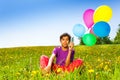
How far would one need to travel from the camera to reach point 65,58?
706cm

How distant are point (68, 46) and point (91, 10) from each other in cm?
234

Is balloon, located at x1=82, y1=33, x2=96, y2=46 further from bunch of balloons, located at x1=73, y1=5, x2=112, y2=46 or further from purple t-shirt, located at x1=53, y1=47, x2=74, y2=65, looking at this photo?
purple t-shirt, located at x1=53, y1=47, x2=74, y2=65

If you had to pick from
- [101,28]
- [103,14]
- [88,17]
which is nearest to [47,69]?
[101,28]

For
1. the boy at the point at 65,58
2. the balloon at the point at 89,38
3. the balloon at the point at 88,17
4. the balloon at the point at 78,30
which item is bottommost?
the boy at the point at 65,58

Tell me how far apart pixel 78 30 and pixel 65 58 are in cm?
160

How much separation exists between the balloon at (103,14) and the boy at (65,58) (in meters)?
1.90

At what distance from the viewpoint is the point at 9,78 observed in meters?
6.15

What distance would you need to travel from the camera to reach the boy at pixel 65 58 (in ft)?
22.2

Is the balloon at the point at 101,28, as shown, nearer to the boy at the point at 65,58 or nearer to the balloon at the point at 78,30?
the balloon at the point at 78,30

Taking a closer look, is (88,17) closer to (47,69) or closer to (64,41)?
(64,41)

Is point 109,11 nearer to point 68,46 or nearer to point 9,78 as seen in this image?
point 68,46

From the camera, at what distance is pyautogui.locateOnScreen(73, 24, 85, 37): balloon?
855cm

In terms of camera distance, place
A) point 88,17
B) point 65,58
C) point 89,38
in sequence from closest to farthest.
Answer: point 65,58
point 89,38
point 88,17

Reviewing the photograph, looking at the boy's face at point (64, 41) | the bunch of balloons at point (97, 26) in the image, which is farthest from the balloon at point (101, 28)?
the boy's face at point (64, 41)
